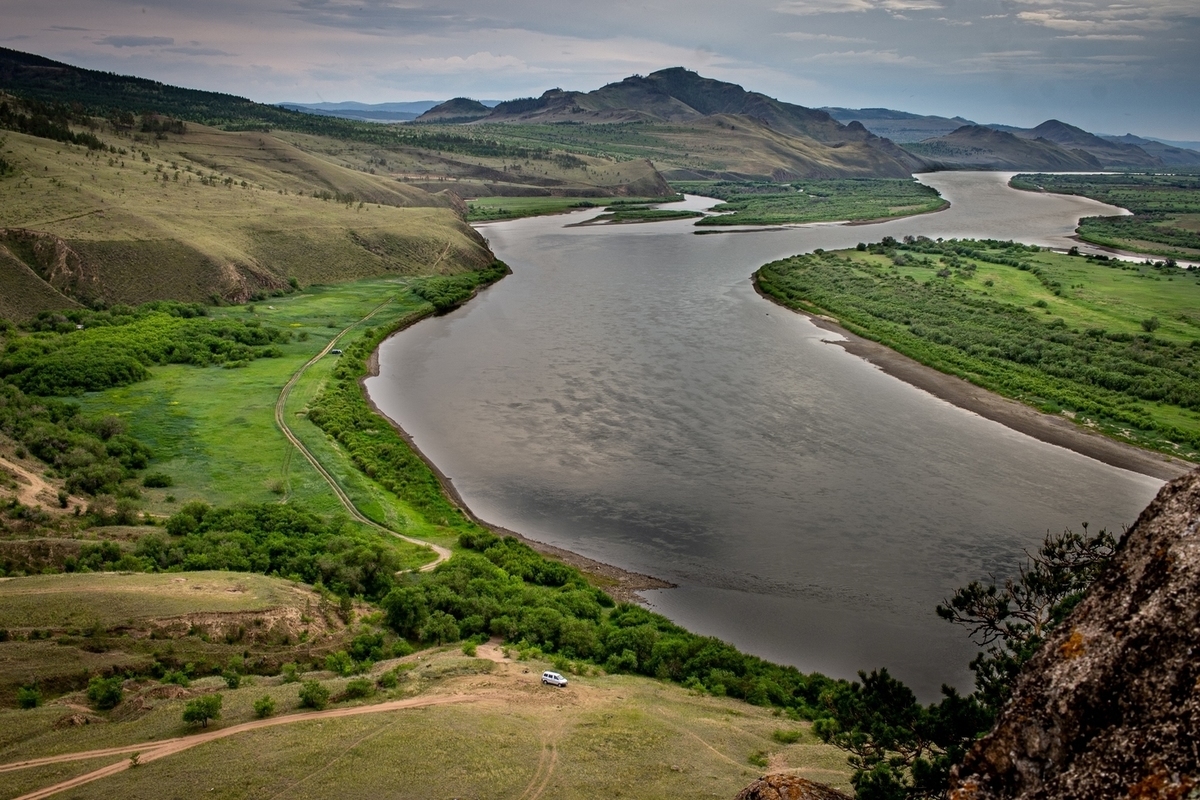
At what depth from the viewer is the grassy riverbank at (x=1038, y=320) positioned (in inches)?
2180

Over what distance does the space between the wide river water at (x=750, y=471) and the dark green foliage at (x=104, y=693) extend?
1885 centimetres

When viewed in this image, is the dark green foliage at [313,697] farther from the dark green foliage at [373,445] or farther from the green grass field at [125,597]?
the dark green foliage at [373,445]

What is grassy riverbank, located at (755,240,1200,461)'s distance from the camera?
55.4 meters

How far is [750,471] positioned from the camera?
149 ft

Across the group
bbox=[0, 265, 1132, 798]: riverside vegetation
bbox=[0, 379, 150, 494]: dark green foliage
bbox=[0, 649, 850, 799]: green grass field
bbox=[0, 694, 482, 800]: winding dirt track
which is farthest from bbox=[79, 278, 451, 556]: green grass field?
bbox=[0, 649, 850, 799]: green grass field

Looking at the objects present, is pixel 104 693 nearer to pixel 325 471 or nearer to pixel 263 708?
pixel 263 708

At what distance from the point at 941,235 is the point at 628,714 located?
13128 centimetres

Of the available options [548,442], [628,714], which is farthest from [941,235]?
[628,714]

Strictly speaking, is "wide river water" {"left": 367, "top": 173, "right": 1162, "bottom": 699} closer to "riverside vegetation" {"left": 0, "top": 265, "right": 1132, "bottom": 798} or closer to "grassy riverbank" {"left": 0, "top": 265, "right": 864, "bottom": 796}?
"riverside vegetation" {"left": 0, "top": 265, "right": 1132, "bottom": 798}

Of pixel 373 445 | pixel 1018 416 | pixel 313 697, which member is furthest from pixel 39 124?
pixel 1018 416

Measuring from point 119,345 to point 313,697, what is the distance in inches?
1809

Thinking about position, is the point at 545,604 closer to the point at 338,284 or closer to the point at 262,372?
the point at 262,372

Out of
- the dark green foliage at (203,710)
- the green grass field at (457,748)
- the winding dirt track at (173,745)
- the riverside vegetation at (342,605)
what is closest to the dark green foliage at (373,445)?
the riverside vegetation at (342,605)

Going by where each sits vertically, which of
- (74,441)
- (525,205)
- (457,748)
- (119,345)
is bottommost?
(457,748)
